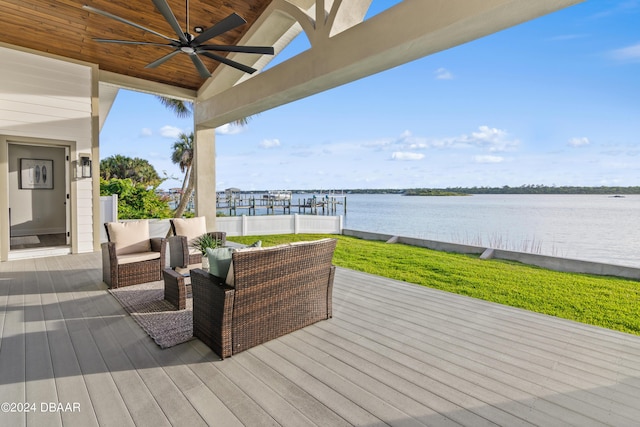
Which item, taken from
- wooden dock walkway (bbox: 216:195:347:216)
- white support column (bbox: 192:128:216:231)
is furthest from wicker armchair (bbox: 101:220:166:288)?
wooden dock walkway (bbox: 216:195:347:216)

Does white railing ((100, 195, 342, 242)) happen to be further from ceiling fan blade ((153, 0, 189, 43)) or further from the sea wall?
ceiling fan blade ((153, 0, 189, 43))

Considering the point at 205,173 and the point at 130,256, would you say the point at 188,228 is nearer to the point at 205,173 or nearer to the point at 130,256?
the point at 130,256

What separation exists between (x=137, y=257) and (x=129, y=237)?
358 mm

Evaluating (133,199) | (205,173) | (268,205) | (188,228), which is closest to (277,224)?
(205,173)

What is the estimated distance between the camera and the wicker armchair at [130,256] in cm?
409

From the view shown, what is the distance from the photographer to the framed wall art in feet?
26.2

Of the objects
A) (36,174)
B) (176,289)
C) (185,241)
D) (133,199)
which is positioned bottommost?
(176,289)

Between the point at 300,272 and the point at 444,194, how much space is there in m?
46.0

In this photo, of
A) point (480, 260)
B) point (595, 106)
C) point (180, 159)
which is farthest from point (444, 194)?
point (480, 260)

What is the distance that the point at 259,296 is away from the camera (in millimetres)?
2527

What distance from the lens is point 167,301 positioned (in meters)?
3.61

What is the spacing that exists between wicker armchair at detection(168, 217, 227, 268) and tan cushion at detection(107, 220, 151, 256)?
0.48m

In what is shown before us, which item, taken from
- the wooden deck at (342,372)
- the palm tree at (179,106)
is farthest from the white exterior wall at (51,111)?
the palm tree at (179,106)

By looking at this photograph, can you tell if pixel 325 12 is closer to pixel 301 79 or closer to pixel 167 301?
pixel 301 79
